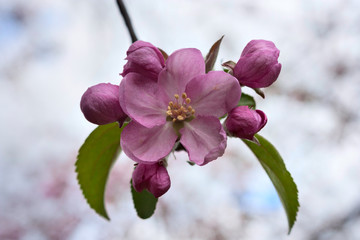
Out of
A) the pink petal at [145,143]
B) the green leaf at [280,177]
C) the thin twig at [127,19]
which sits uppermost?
the thin twig at [127,19]

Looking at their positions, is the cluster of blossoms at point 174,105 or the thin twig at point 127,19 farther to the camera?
the thin twig at point 127,19

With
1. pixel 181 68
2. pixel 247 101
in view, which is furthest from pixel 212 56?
pixel 247 101

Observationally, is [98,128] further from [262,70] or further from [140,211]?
[262,70]

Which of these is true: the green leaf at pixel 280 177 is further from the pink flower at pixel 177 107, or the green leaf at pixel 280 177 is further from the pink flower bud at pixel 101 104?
the pink flower bud at pixel 101 104

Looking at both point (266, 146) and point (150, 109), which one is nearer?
point (150, 109)

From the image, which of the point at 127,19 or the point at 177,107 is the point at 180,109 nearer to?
the point at 177,107

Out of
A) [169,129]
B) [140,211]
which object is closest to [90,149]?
[140,211]

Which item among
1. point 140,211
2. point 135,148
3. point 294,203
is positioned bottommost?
point 294,203

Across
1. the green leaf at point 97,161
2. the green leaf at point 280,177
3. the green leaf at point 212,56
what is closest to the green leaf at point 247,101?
the green leaf at point 280,177
